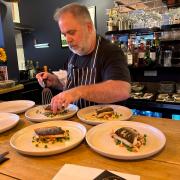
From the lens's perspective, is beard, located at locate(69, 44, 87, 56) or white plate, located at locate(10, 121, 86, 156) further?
beard, located at locate(69, 44, 87, 56)

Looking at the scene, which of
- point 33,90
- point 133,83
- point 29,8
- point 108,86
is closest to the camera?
point 108,86

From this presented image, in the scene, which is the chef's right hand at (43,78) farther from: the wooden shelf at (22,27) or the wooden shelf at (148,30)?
the wooden shelf at (22,27)

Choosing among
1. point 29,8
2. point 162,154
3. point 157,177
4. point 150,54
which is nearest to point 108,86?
point 162,154

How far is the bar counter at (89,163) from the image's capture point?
0.76 meters

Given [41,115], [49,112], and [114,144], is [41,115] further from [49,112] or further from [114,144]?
[114,144]

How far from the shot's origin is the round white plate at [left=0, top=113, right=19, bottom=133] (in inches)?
46.6

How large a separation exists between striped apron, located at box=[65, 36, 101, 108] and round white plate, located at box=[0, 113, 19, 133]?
0.53m

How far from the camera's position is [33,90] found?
3.72 metres

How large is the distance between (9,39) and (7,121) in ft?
8.06

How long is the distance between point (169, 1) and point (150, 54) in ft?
2.20

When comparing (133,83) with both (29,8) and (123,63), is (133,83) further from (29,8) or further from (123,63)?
(29,8)

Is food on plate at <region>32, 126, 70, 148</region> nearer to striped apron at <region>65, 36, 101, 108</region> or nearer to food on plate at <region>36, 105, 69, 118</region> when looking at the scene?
food on plate at <region>36, 105, 69, 118</region>

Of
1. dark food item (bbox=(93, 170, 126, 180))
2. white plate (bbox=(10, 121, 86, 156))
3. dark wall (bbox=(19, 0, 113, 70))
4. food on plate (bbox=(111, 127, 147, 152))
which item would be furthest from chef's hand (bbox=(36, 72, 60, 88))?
dark wall (bbox=(19, 0, 113, 70))

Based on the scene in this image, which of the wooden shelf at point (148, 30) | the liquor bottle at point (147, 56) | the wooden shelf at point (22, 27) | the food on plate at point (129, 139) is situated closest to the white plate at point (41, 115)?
the food on plate at point (129, 139)
